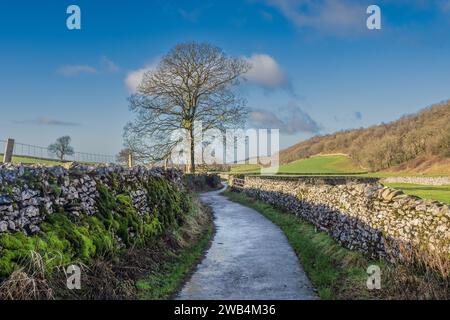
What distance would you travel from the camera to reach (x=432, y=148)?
6988 cm

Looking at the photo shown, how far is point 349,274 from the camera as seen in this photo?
8.24m

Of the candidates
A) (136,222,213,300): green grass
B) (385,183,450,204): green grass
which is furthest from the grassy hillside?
(136,222,213,300): green grass

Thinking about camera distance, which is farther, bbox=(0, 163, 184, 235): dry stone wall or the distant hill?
the distant hill

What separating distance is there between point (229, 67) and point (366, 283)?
26954 millimetres

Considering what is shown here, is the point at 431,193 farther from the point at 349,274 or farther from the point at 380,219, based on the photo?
the point at 349,274

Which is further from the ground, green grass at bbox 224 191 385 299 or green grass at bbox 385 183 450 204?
green grass at bbox 385 183 450 204

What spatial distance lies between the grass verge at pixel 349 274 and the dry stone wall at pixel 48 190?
5.09 m

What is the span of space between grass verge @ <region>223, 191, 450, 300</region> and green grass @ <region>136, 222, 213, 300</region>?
2.92m

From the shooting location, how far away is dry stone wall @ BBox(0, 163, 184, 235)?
626cm

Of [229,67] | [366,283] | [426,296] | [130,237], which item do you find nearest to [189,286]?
[130,237]

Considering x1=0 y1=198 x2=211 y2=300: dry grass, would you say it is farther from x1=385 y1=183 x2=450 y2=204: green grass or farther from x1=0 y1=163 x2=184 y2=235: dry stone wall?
x1=385 y1=183 x2=450 y2=204: green grass

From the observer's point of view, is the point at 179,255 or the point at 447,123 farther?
the point at 447,123

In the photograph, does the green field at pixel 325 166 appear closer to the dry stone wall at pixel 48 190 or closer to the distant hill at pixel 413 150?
the distant hill at pixel 413 150
